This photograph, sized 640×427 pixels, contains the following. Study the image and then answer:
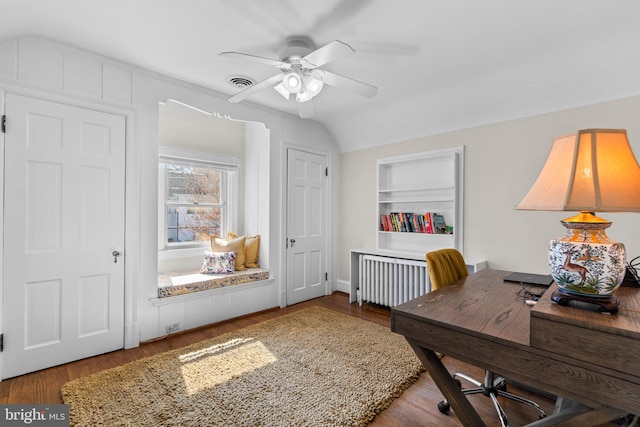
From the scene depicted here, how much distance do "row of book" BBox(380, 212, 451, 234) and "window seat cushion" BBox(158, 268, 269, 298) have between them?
1.67 metres

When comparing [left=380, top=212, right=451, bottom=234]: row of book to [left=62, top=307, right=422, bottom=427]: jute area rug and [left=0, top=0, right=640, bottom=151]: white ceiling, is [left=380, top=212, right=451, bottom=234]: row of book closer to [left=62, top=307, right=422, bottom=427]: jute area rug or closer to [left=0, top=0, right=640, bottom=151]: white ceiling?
[left=0, top=0, right=640, bottom=151]: white ceiling

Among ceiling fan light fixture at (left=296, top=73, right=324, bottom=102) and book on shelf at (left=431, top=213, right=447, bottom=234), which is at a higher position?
ceiling fan light fixture at (left=296, top=73, right=324, bottom=102)

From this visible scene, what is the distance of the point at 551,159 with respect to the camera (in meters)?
1.17

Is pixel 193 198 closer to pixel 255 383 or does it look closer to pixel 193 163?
pixel 193 163

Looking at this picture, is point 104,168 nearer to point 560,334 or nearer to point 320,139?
point 320,139

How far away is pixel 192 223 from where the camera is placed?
4.02 meters

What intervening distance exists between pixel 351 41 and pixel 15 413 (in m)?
3.16

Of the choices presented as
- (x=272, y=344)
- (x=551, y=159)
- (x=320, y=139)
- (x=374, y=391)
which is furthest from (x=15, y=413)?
(x=320, y=139)

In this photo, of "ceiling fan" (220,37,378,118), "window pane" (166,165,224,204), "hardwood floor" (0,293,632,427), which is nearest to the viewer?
"hardwood floor" (0,293,632,427)

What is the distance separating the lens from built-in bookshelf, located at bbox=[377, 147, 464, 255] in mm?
3422

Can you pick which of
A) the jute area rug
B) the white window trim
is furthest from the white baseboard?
the white window trim

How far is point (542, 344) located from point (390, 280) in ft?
8.63

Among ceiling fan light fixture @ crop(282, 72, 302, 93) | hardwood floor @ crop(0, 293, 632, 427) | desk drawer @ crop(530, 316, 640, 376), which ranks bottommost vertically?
hardwood floor @ crop(0, 293, 632, 427)
